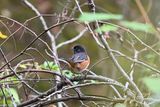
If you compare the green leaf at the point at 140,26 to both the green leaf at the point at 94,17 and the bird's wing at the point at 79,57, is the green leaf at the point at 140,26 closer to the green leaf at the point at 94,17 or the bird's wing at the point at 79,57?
the green leaf at the point at 94,17

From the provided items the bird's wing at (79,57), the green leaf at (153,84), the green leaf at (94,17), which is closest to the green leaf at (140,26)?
the green leaf at (94,17)

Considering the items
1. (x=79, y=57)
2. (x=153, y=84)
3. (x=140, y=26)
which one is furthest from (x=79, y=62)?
(x=153, y=84)

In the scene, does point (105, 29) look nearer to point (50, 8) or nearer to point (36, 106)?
point (36, 106)

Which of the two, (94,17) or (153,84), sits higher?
(94,17)

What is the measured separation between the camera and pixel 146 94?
2.15 meters

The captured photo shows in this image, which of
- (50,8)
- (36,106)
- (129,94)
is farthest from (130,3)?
(129,94)

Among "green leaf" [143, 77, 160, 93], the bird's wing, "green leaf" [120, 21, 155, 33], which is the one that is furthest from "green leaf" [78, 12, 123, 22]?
the bird's wing

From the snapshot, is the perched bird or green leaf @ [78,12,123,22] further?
→ the perched bird

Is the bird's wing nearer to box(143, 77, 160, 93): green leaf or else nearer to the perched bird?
the perched bird

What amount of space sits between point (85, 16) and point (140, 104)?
3.26 ft

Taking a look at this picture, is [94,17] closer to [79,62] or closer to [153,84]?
[153,84]

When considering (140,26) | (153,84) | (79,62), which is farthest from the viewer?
(79,62)

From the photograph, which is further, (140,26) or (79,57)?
(79,57)

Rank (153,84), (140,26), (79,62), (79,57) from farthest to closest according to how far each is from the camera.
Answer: (79,57), (79,62), (140,26), (153,84)
